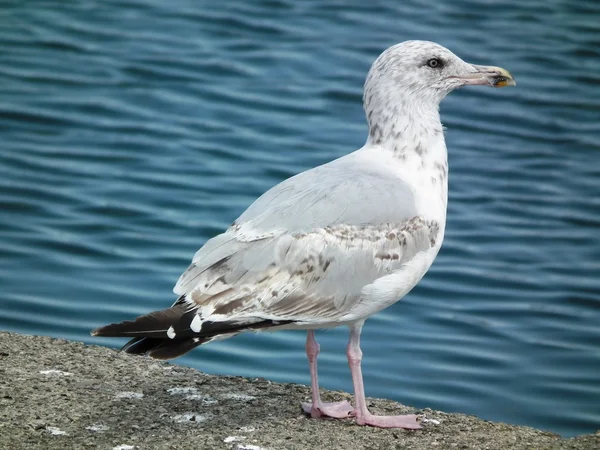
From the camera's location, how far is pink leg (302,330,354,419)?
539cm

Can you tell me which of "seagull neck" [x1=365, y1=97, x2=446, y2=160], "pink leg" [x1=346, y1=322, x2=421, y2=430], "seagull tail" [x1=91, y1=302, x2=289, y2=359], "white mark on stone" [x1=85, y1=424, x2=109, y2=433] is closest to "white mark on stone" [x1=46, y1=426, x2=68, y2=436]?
"white mark on stone" [x1=85, y1=424, x2=109, y2=433]

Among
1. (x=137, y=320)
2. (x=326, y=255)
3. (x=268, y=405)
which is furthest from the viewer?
(x=268, y=405)

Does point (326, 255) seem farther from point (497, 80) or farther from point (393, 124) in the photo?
point (497, 80)

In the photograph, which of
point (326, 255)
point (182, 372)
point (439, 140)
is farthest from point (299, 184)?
point (182, 372)

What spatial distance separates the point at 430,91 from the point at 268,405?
66.6 inches

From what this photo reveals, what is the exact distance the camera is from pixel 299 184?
209 inches

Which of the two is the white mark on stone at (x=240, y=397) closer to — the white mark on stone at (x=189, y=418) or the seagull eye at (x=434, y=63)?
the white mark on stone at (x=189, y=418)

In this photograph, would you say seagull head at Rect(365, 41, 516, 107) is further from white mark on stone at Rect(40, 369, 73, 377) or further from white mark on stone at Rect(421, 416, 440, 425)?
white mark on stone at Rect(40, 369, 73, 377)

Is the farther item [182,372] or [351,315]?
[182,372]

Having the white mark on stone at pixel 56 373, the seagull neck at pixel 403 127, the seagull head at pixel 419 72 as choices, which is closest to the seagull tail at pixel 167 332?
the white mark on stone at pixel 56 373

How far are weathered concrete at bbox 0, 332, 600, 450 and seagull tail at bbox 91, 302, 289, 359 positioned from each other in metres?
0.40

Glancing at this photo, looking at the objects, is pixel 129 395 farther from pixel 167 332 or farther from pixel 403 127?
pixel 403 127

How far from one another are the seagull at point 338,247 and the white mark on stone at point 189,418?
48cm

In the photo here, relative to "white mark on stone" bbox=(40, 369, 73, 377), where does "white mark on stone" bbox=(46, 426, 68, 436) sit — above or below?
below
